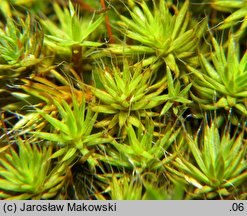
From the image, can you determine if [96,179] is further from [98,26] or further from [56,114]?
[98,26]

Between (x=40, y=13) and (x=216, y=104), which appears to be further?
(x=40, y=13)

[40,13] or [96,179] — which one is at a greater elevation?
[40,13]

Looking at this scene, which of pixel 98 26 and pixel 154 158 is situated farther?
pixel 98 26

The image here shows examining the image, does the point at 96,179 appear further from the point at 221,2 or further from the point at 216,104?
the point at 221,2

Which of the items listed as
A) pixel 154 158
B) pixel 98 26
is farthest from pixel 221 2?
pixel 154 158

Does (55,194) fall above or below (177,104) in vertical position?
below
